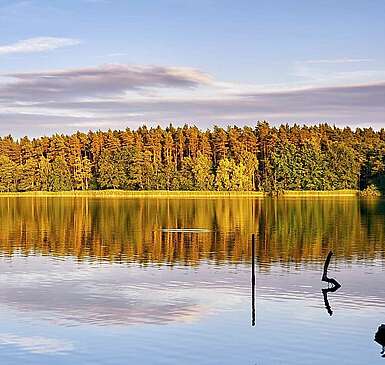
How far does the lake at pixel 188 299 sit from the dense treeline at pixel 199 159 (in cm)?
9233

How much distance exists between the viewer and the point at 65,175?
16600 cm

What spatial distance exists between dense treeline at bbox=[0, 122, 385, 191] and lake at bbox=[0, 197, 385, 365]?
92.3m

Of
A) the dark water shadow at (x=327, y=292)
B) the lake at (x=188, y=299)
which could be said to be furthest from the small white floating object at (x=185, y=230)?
the dark water shadow at (x=327, y=292)

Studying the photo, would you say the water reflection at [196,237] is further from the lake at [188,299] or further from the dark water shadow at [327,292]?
the dark water shadow at [327,292]

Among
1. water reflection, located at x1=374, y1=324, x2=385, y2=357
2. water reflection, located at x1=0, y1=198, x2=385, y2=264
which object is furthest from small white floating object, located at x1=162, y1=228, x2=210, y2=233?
water reflection, located at x1=374, y1=324, x2=385, y2=357

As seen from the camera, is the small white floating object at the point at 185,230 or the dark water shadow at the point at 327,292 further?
the small white floating object at the point at 185,230

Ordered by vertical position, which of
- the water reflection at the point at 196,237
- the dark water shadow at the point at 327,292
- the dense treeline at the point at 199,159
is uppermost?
the dense treeline at the point at 199,159

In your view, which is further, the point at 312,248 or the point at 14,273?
the point at 312,248

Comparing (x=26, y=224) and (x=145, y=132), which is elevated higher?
(x=145, y=132)

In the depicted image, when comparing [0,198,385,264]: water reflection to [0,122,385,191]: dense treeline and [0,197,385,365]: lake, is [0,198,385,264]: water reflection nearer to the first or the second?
[0,197,385,365]: lake

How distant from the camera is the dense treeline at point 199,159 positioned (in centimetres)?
15662

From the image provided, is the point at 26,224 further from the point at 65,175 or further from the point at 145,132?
the point at 145,132

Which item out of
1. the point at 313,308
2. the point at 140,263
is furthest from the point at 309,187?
the point at 313,308

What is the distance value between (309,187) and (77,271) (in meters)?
121
